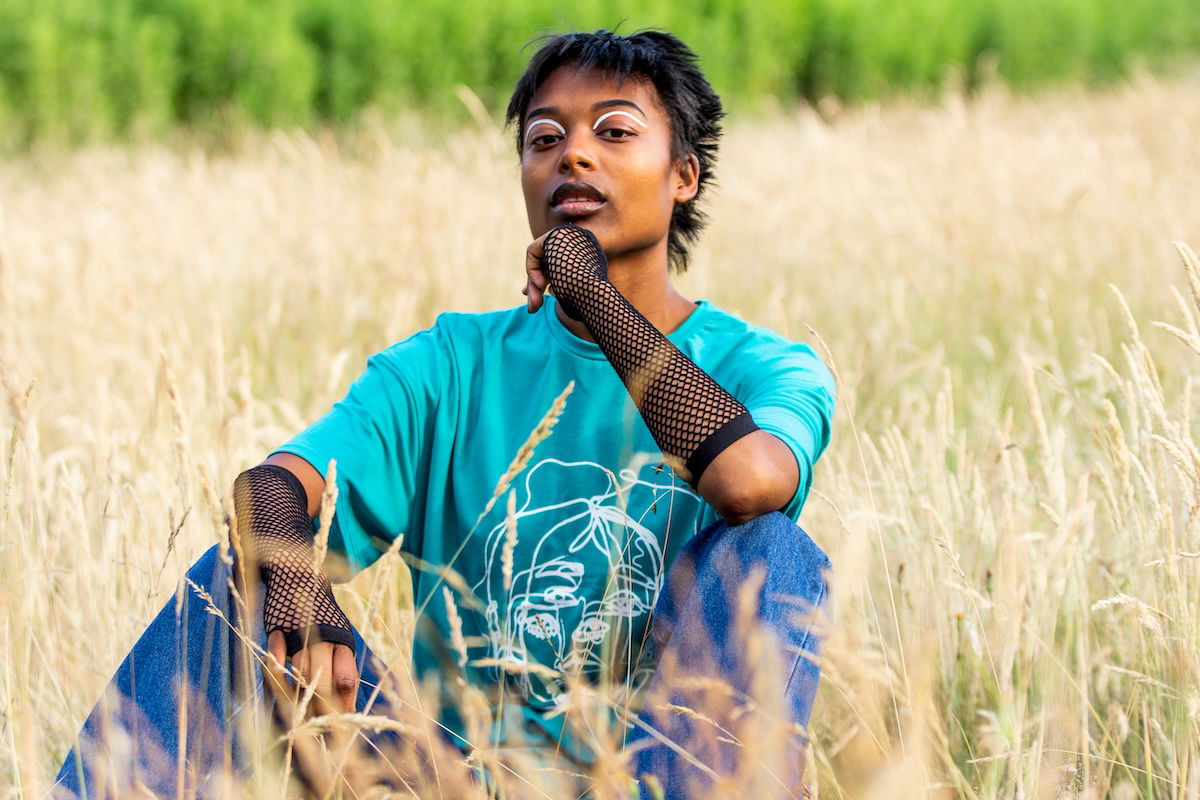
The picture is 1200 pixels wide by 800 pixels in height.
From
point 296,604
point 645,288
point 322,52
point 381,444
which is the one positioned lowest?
point 296,604

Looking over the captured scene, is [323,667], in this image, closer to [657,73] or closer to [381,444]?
[381,444]

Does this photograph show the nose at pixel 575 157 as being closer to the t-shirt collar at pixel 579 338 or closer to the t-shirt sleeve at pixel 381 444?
the t-shirt collar at pixel 579 338

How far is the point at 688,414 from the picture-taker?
181cm

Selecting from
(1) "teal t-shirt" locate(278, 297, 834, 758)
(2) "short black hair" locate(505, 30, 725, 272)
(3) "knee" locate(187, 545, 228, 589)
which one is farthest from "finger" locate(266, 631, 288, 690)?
(2) "short black hair" locate(505, 30, 725, 272)

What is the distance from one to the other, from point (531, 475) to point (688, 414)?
403 millimetres

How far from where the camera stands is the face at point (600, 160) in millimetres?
2197

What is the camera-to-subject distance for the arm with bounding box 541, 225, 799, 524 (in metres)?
1.75

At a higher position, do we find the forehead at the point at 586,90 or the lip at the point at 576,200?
the forehead at the point at 586,90

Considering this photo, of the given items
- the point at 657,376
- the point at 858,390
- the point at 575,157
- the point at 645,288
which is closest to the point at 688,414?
the point at 657,376

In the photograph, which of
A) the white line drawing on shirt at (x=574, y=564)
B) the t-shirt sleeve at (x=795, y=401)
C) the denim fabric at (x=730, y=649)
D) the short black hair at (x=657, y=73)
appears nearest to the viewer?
the denim fabric at (x=730, y=649)

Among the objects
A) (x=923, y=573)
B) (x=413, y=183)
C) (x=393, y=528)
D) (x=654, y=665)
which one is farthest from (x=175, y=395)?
(x=413, y=183)

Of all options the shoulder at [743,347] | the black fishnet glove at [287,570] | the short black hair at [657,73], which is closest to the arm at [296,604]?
the black fishnet glove at [287,570]

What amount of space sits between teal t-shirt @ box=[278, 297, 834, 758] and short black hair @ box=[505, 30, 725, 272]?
42 centimetres

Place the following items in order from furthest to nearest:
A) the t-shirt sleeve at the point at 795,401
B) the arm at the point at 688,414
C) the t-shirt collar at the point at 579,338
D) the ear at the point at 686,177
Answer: the ear at the point at 686,177
the t-shirt collar at the point at 579,338
the t-shirt sleeve at the point at 795,401
the arm at the point at 688,414
